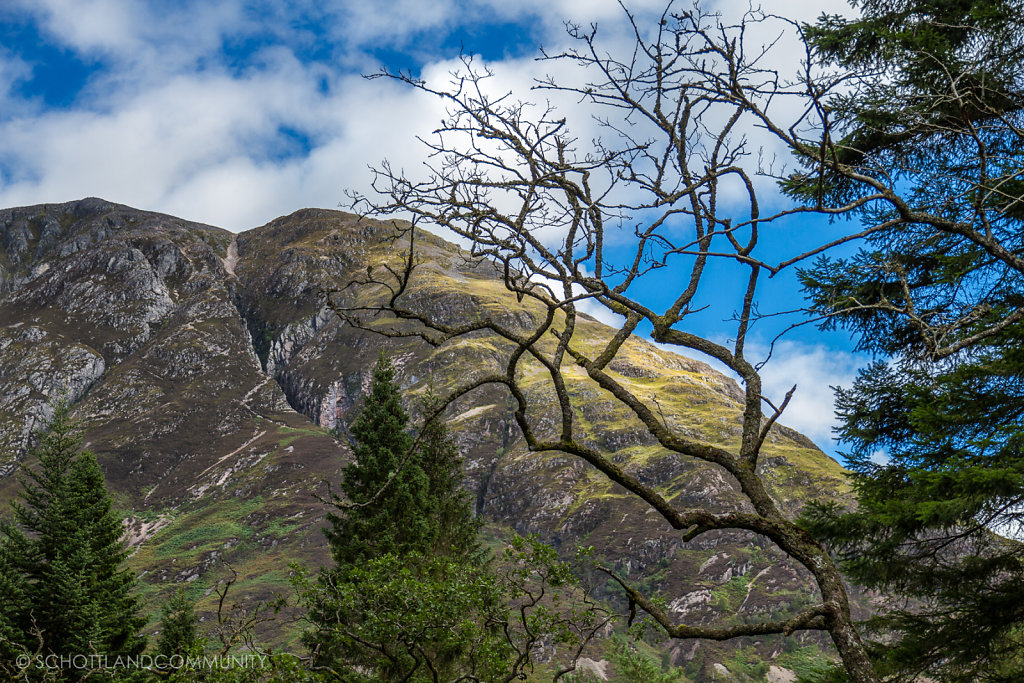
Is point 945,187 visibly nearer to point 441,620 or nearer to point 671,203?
point 671,203

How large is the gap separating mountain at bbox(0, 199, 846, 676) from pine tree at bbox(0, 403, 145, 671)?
42827mm

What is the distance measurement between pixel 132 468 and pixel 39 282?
296 feet

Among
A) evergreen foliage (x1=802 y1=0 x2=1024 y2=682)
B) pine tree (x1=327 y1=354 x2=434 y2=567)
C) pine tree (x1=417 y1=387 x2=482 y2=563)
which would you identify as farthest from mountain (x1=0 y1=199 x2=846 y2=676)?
evergreen foliage (x1=802 y1=0 x2=1024 y2=682)

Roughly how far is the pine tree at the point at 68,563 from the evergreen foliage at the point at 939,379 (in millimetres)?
20150

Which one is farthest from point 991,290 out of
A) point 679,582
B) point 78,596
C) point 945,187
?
point 679,582

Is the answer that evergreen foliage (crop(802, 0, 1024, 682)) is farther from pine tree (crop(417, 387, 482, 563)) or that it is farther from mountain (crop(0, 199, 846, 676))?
mountain (crop(0, 199, 846, 676))

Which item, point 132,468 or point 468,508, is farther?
point 132,468

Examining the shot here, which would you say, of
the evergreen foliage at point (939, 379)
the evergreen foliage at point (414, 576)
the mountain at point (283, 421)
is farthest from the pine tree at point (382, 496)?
the mountain at point (283, 421)

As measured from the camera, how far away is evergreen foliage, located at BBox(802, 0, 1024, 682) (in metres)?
8.70

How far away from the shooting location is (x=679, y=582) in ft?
284

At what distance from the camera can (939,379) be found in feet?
32.6

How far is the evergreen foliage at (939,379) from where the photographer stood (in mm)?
8703

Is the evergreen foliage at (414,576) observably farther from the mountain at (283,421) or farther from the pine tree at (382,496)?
the mountain at (283,421)

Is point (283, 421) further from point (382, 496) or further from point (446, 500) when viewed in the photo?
point (382, 496)
